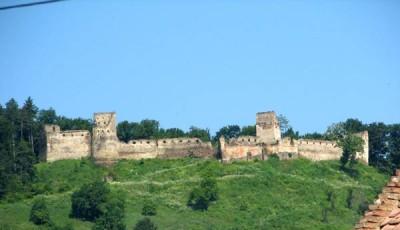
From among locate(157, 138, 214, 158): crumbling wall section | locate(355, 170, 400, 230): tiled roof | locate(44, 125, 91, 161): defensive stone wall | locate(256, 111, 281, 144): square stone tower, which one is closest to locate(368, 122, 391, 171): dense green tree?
locate(256, 111, 281, 144): square stone tower

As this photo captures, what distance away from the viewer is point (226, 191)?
223ft

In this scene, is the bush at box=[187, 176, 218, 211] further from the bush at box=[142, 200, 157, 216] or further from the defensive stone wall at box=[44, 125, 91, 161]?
the defensive stone wall at box=[44, 125, 91, 161]

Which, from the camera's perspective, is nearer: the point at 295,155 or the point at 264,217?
the point at 264,217

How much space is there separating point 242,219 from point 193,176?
6.26 m

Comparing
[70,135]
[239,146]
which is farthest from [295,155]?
[70,135]

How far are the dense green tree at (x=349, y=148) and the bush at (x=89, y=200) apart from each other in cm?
1456

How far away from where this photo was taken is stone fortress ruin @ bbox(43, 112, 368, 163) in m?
70.4

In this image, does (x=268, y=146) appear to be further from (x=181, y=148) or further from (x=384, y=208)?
(x=384, y=208)

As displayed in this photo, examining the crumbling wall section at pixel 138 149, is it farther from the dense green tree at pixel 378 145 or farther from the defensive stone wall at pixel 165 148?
the dense green tree at pixel 378 145

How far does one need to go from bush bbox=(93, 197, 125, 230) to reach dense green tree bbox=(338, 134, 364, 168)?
1410 cm

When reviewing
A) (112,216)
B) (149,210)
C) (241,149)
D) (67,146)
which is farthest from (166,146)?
(112,216)

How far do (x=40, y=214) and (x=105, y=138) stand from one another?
8617 millimetres

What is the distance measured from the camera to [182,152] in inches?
2805

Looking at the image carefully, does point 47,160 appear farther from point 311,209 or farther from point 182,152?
point 311,209
